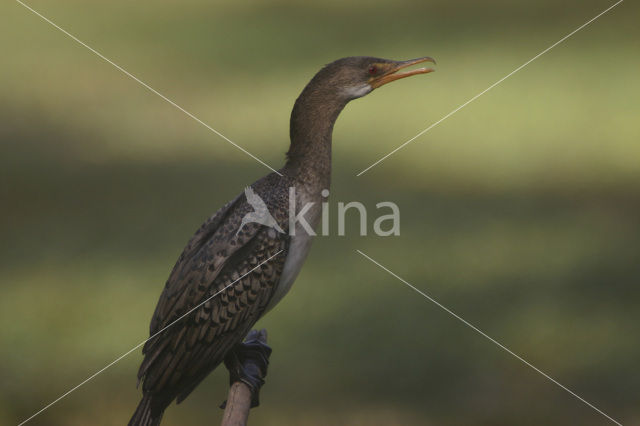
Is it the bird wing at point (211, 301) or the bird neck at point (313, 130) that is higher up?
the bird neck at point (313, 130)

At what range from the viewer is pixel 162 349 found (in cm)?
217

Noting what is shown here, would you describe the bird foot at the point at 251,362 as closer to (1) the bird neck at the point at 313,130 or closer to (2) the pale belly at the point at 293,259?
(2) the pale belly at the point at 293,259

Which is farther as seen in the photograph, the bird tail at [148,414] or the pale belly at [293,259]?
the pale belly at [293,259]

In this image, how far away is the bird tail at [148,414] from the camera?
2168 millimetres

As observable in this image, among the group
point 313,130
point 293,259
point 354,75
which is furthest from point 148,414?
point 354,75

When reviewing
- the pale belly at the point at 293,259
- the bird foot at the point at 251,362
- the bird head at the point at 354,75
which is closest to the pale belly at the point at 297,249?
the pale belly at the point at 293,259

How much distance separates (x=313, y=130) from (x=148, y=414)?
81 centimetres

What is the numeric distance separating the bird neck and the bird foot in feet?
1.66

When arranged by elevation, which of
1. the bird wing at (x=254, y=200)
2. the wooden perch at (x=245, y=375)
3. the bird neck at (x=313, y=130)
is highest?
the bird neck at (x=313, y=130)

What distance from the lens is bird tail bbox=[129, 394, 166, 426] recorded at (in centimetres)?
217

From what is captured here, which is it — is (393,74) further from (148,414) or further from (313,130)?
(148,414)

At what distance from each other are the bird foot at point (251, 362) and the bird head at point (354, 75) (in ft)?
2.40

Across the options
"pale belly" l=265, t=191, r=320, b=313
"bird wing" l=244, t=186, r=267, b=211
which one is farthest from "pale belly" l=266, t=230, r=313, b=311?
"bird wing" l=244, t=186, r=267, b=211

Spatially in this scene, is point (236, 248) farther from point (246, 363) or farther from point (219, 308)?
point (246, 363)
